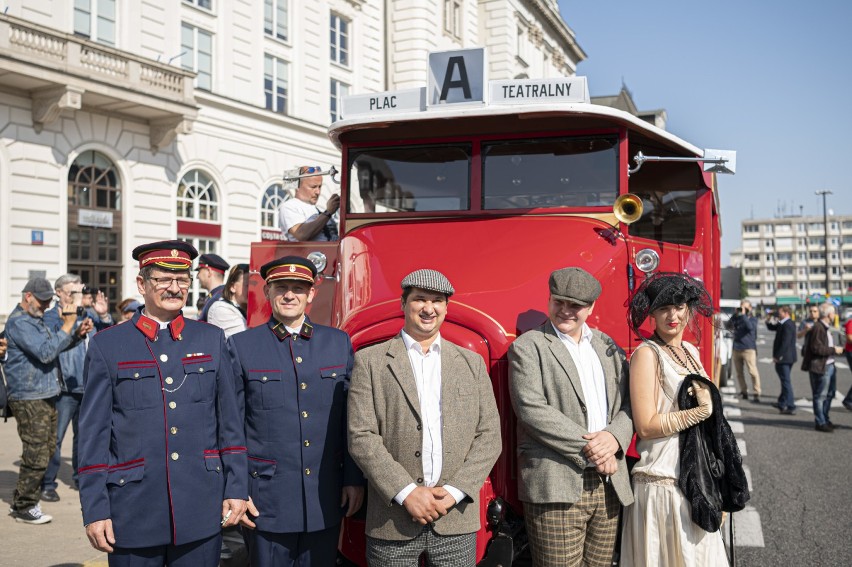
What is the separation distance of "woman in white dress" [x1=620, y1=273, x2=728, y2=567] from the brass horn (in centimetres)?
90

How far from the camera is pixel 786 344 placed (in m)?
13.9

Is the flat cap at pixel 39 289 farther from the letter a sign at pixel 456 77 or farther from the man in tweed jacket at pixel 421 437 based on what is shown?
the man in tweed jacket at pixel 421 437

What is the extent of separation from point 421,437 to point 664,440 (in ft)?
3.90

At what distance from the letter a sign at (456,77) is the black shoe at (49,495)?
520 centimetres

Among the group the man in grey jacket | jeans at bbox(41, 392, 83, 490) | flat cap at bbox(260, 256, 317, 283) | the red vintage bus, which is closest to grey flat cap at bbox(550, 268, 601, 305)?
the man in grey jacket

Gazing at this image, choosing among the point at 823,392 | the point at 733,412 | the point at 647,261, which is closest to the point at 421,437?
the point at 647,261

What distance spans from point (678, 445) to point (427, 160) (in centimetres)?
251

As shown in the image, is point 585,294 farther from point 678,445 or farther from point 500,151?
point 500,151

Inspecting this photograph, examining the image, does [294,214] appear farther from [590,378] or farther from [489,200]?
[590,378]

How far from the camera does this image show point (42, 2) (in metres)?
17.2

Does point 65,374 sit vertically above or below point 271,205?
below

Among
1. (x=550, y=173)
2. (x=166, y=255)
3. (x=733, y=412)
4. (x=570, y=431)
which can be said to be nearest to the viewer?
(x=166, y=255)

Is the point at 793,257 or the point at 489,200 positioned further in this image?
the point at 793,257

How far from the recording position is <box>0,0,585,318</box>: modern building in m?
16.9
